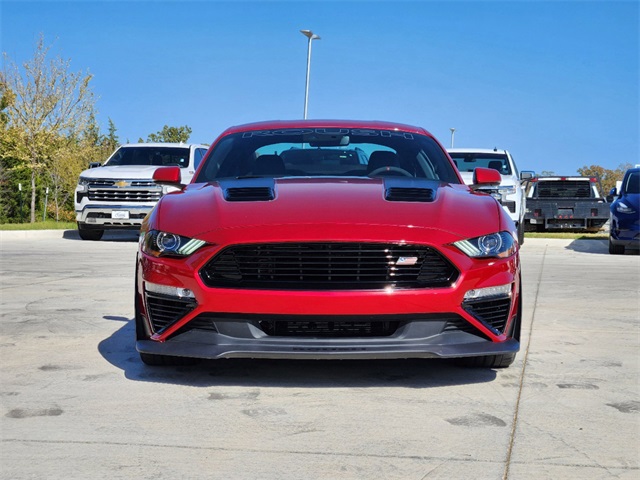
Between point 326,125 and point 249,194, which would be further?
point 326,125

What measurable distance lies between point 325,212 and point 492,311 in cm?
100

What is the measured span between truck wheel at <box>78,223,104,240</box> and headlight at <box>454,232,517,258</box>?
14915 mm

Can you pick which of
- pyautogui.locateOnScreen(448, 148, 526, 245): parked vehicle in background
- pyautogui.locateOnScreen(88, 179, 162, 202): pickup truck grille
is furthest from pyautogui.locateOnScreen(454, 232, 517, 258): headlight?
pyautogui.locateOnScreen(88, 179, 162, 202): pickup truck grille

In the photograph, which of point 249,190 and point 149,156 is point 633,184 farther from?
point 249,190

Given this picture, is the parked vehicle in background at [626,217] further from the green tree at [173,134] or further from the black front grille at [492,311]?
the green tree at [173,134]

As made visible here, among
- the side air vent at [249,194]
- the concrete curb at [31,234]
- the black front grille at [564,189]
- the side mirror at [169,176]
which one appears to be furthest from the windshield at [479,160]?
the side air vent at [249,194]

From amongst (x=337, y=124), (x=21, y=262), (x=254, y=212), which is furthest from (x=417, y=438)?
(x=21, y=262)

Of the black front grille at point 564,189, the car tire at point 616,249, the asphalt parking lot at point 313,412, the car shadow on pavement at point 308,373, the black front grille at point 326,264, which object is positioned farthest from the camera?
the black front grille at point 564,189

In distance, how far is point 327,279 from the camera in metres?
4.66

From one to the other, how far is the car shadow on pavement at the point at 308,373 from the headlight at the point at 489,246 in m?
0.70

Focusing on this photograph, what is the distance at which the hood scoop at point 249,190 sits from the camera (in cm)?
515

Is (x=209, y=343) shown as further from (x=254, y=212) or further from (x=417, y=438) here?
(x=417, y=438)

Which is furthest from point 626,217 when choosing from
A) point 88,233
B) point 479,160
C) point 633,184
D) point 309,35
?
point 309,35

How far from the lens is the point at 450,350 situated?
467cm
